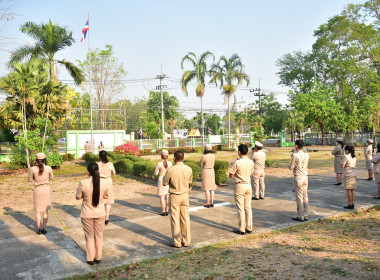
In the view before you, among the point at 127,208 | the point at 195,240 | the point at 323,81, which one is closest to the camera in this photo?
the point at 195,240

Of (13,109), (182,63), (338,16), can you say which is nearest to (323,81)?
(338,16)

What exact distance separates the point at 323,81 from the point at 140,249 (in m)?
54.5

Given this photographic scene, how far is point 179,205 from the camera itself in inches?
218

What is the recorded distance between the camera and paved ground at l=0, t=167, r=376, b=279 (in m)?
4.87

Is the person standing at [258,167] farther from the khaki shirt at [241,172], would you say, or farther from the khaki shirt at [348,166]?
the khaki shirt at [241,172]

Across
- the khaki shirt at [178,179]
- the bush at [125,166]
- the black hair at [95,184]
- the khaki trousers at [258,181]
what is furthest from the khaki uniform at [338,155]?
the black hair at [95,184]

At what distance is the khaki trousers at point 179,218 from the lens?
550cm

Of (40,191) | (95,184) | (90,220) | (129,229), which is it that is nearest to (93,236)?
(90,220)

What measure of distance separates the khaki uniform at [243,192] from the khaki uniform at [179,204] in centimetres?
112

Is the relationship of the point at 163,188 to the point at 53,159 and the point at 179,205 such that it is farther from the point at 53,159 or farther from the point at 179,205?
the point at 53,159

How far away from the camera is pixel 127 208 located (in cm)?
870

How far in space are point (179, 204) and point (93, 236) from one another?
150 centimetres

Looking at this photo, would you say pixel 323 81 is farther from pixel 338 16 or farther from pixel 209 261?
pixel 209 261

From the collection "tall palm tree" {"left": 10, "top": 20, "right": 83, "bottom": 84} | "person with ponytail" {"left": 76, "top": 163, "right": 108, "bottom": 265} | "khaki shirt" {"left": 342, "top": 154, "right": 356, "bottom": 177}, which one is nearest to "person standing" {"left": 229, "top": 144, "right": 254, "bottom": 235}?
"person with ponytail" {"left": 76, "top": 163, "right": 108, "bottom": 265}
